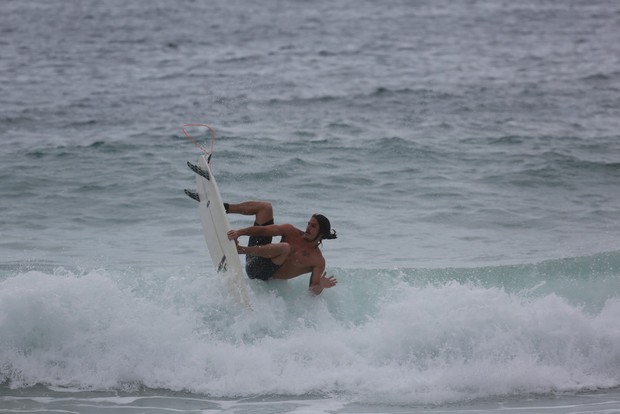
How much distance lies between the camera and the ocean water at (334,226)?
24.5 feet

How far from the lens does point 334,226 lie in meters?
11.4

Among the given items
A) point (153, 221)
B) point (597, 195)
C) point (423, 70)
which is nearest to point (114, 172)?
point (153, 221)

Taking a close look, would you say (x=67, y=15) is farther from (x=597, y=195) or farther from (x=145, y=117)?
(x=597, y=195)

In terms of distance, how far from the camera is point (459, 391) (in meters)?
7.31

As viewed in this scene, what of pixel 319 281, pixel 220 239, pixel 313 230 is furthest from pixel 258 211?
pixel 319 281

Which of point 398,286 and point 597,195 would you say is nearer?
point 398,286

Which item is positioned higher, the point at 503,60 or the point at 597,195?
the point at 503,60

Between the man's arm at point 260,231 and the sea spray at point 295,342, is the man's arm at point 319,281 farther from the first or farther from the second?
the man's arm at point 260,231

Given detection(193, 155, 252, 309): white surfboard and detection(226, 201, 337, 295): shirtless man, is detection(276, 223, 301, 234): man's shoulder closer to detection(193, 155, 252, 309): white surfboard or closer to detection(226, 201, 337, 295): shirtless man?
detection(226, 201, 337, 295): shirtless man

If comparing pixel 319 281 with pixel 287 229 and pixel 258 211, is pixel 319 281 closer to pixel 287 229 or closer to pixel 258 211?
pixel 287 229

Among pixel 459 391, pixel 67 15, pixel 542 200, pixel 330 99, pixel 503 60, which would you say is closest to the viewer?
pixel 459 391

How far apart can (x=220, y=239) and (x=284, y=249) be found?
59cm

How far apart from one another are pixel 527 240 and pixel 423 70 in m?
13.3

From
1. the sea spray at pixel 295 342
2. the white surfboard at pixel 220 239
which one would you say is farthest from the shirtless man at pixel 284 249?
the sea spray at pixel 295 342
